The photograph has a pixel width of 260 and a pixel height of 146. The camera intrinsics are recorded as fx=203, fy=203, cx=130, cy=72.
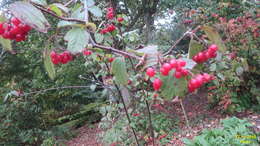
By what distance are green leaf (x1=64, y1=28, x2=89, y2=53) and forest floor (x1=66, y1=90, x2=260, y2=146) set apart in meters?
3.30

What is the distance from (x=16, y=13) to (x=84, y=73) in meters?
4.24

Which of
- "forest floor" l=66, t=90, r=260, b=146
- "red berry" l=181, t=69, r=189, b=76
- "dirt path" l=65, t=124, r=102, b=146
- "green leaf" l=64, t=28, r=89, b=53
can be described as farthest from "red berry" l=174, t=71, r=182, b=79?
"dirt path" l=65, t=124, r=102, b=146

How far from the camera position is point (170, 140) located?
373 centimetres

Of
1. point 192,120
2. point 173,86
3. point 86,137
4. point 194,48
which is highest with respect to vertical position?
point 194,48

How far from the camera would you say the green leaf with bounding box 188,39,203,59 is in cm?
68

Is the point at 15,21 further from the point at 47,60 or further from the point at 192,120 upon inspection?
the point at 192,120

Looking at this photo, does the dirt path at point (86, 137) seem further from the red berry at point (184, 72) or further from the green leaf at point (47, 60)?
the red berry at point (184, 72)

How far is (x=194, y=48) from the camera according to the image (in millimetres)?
692

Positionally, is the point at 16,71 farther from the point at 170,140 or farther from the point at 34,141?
the point at 170,140

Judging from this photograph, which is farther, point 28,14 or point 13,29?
point 13,29

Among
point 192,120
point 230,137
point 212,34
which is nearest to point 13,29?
point 212,34

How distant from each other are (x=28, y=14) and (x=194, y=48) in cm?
53

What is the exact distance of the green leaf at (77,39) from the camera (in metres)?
→ 0.67

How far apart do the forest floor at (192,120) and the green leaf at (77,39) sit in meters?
3.30
